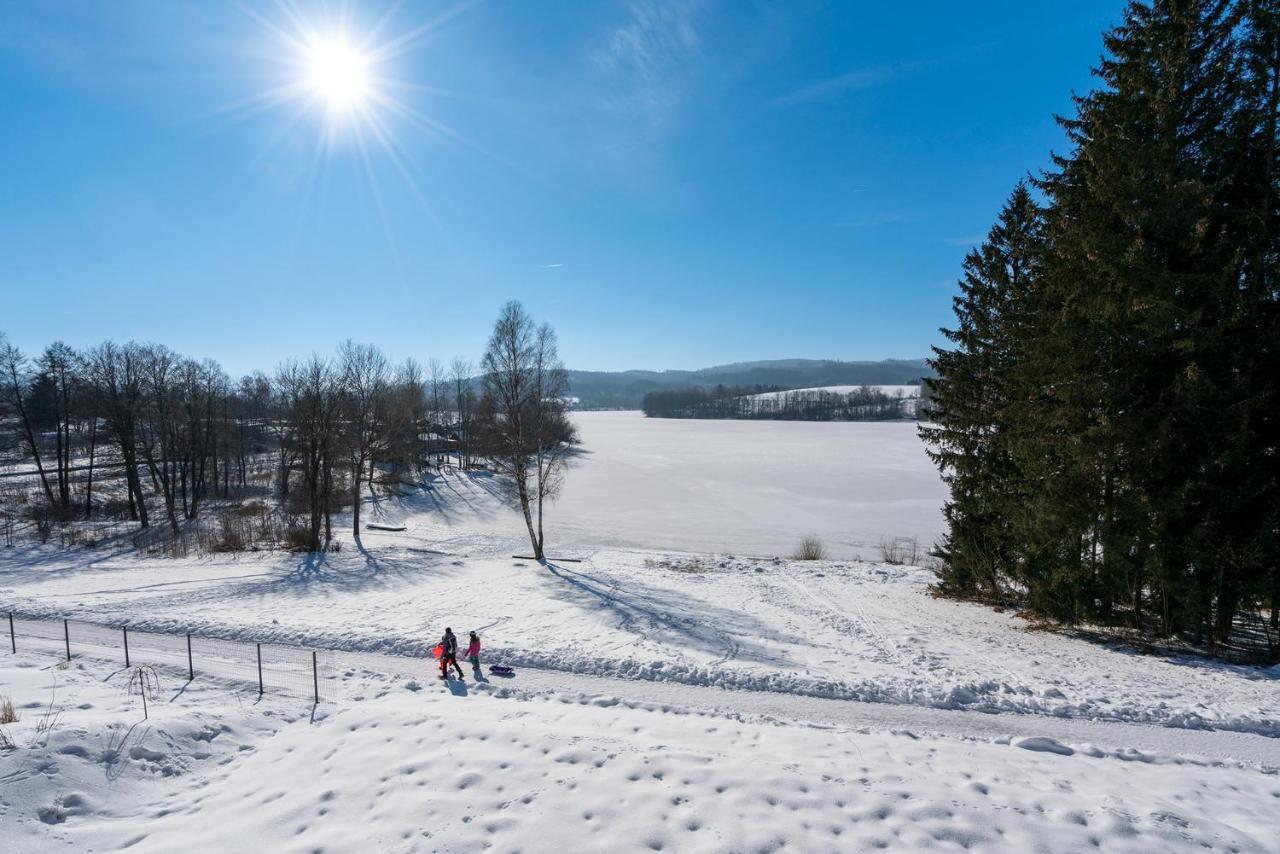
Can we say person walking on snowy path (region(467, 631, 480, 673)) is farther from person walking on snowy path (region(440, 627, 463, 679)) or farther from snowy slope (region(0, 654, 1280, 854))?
snowy slope (region(0, 654, 1280, 854))

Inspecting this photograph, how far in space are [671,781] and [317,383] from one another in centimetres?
2789

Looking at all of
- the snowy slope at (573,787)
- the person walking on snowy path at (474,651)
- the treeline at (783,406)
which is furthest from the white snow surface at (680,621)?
the treeline at (783,406)

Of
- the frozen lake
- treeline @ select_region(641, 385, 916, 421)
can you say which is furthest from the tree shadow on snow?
treeline @ select_region(641, 385, 916, 421)

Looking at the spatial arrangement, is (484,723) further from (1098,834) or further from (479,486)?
(479,486)

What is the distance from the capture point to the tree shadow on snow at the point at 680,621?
1117 centimetres

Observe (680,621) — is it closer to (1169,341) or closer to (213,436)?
(1169,341)

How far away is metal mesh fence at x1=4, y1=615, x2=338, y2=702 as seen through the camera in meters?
9.43

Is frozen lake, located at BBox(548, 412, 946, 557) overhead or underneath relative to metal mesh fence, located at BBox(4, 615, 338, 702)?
underneath

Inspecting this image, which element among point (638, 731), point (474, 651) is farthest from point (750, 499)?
point (638, 731)

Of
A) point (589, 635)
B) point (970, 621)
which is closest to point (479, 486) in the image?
point (589, 635)

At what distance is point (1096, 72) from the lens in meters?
11.6

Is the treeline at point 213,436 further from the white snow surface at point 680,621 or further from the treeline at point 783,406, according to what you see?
the treeline at point 783,406

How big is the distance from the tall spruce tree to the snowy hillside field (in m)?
1.82

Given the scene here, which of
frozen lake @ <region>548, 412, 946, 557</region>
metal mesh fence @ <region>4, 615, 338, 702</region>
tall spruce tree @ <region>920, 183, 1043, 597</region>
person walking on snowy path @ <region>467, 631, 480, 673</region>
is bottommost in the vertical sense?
frozen lake @ <region>548, 412, 946, 557</region>
